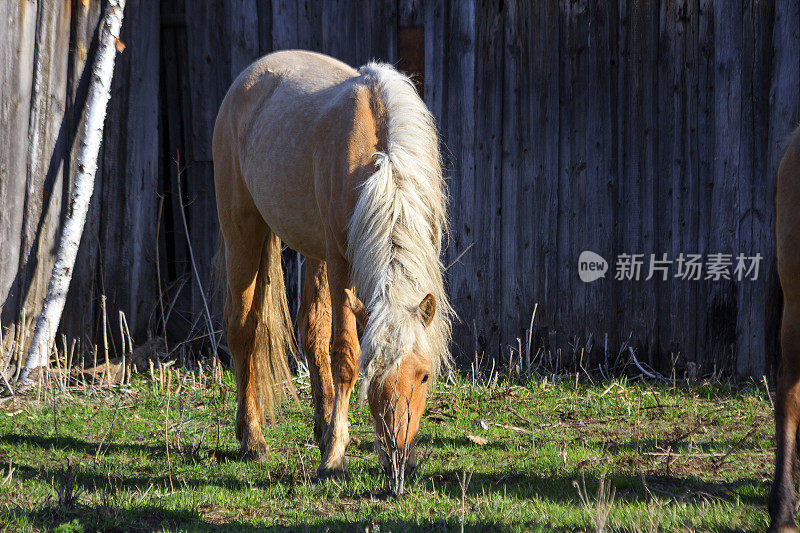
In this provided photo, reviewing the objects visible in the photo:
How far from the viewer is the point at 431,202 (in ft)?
12.0

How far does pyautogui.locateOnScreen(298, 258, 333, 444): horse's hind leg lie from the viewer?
15.0 ft

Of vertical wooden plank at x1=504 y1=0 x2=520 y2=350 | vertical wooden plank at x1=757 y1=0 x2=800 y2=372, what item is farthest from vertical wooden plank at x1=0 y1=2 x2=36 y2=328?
vertical wooden plank at x1=757 y1=0 x2=800 y2=372

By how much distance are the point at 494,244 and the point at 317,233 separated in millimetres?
2736

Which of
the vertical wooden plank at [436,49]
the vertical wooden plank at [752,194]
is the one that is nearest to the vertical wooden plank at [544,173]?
the vertical wooden plank at [436,49]

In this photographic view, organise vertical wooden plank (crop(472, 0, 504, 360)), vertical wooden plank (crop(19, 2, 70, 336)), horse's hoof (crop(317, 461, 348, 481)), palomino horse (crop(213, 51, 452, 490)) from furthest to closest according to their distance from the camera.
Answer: vertical wooden plank (crop(472, 0, 504, 360)) → vertical wooden plank (crop(19, 2, 70, 336)) → horse's hoof (crop(317, 461, 348, 481)) → palomino horse (crop(213, 51, 452, 490))

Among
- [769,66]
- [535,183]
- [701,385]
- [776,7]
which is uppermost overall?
[776,7]

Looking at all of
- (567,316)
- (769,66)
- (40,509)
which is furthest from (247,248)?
(769,66)

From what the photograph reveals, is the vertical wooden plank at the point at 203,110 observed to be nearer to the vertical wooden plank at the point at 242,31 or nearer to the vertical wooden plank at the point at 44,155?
the vertical wooden plank at the point at 242,31

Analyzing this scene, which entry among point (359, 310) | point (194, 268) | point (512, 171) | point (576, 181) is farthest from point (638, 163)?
point (194, 268)

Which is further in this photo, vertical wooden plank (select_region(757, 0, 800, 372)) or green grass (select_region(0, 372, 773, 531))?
vertical wooden plank (select_region(757, 0, 800, 372))

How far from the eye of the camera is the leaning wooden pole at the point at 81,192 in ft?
18.9

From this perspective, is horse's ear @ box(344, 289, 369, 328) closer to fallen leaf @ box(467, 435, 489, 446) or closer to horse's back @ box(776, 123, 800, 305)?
fallen leaf @ box(467, 435, 489, 446)

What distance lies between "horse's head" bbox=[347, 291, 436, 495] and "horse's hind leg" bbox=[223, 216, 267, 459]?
1.63 metres

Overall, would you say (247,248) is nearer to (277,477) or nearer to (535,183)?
(277,477)
